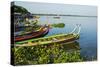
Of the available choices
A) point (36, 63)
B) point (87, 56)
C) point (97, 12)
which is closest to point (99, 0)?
point (97, 12)

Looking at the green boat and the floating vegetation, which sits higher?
the green boat

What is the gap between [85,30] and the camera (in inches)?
90.6

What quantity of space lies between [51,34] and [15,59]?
447 mm

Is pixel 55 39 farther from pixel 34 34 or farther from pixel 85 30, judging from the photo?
pixel 85 30

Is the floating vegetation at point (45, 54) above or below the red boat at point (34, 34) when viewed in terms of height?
below

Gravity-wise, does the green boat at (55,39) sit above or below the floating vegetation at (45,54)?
above

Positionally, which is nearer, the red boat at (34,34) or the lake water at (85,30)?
the red boat at (34,34)

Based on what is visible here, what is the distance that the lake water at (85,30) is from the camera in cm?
220

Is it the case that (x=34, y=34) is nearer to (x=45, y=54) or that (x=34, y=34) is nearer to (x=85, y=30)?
(x=45, y=54)

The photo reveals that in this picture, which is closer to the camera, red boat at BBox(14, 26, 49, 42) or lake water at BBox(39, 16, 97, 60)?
red boat at BBox(14, 26, 49, 42)

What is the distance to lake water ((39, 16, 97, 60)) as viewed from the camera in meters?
2.20

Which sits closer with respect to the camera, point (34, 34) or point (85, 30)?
point (34, 34)

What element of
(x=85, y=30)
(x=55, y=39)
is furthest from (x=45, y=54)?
(x=85, y=30)

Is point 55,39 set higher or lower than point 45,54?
higher
